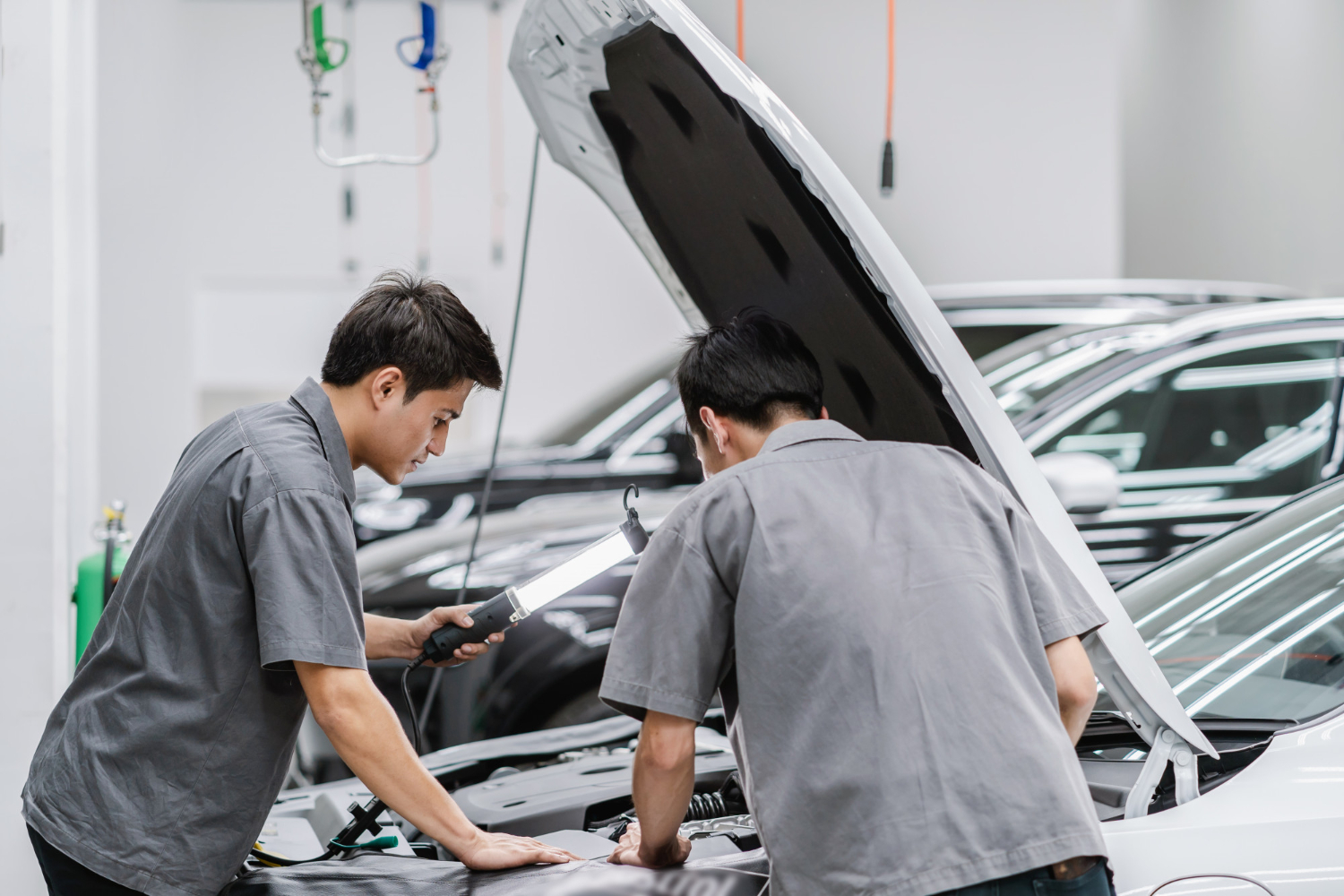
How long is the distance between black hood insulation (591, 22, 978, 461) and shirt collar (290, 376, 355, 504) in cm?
73

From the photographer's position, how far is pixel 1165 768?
1.46 metres

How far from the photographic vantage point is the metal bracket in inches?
56.4

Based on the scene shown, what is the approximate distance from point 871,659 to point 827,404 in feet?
2.59

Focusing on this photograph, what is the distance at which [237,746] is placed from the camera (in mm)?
1358

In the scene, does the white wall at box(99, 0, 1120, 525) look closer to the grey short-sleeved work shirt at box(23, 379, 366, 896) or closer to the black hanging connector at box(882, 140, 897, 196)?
the black hanging connector at box(882, 140, 897, 196)

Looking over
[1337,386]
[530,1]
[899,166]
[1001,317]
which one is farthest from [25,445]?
[899,166]

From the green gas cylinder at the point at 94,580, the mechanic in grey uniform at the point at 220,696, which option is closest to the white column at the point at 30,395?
the green gas cylinder at the point at 94,580

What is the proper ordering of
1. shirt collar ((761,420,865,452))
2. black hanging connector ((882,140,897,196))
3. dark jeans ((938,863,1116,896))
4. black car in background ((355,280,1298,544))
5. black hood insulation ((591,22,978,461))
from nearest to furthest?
dark jeans ((938,863,1116,896)), shirt collar ((761,420,865,452)), black hood insulation ((591,22,978,461)), black hanging connector ((882,140,897,196)), black car in background ((355,280,1298,544))

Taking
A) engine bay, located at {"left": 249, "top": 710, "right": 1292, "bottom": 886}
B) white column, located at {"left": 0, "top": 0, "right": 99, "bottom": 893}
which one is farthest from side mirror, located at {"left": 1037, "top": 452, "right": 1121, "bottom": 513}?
white column, located at {"left": 0, "top": 0, "right": 99, "bottom": 893}

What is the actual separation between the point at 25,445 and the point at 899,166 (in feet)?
17.2

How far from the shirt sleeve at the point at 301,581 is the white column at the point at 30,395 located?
4.56 feet

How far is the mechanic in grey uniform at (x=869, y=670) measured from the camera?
117 centimetres

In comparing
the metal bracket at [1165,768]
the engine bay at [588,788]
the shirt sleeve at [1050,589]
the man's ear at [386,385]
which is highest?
the man's ear at [386,385]

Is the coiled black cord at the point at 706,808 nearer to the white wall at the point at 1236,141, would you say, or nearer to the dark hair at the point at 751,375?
the dark hair at the point at 751,375
